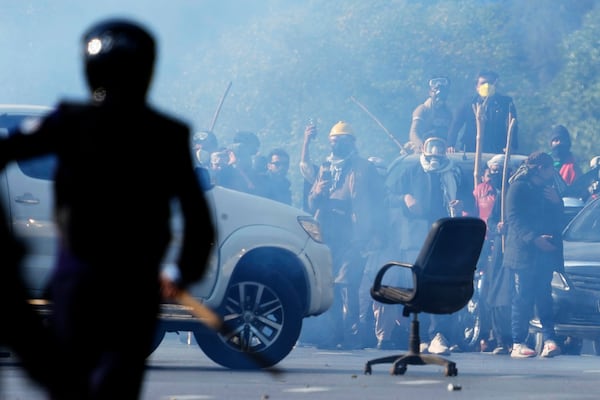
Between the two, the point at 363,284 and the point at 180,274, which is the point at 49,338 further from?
the point at 363,284

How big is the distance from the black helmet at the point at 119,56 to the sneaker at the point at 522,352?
11.7 m

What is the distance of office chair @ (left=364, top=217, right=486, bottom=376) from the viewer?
499 inches

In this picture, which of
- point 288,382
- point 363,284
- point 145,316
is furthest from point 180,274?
point 363,284

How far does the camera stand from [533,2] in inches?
2368

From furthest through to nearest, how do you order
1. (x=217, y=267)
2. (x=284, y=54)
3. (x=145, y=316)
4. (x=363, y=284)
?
(x=284, y=54) → (x=363, y=284) → (x=217, y=267) → (x=145, y=316)

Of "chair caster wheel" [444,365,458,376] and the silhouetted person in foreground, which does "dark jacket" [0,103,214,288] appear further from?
"chair caster wheel" [444,365,458,376]

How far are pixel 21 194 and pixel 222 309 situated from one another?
69.5 inches

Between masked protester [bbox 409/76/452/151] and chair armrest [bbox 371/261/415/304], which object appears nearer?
chair armrest [bbox 371/261/415/304]

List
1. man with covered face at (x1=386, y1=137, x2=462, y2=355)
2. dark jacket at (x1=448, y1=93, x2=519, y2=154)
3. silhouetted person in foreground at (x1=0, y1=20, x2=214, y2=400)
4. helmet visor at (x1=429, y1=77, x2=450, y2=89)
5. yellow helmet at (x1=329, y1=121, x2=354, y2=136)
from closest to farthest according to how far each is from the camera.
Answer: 1. silhouetted person in foreground at (x1=0, y1=20, x2=214, y2=400)
2. man with covered face at (x1=386, y1=137, x2=462, y2=355)
3. yellow helmet at (x1=329, y1=121, x2=354, y2=136)
4. dark jacket at (x1=448, y1=93, x2=519, y2=154)
5. helmet visor at (x1=429, y1=77, x2=450, y2=89)

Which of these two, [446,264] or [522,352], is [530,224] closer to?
[522,352]

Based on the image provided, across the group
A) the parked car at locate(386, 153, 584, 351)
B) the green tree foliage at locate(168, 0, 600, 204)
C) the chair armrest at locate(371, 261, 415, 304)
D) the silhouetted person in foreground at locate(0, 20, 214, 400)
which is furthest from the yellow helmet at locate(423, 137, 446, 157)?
the green tree foliage at locate(168, 0, 600, 204)

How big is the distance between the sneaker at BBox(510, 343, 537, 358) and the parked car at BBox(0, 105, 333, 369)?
3.38m

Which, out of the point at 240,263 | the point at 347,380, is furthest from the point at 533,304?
the point at 347,380

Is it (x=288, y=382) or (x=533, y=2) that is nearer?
(x=288, y=382)
